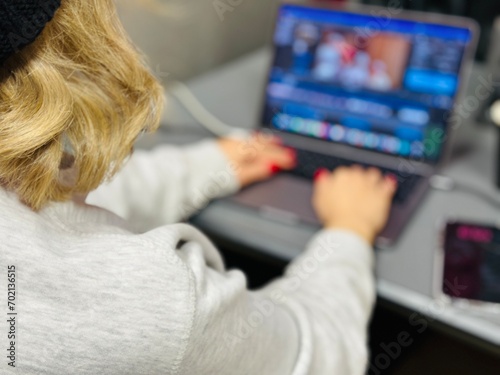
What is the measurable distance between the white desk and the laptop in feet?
0.10

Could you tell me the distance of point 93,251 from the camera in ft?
1.40

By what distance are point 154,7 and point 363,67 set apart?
0.45 meters

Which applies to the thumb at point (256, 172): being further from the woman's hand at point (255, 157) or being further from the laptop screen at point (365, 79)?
the laptop screen at point (365, 79)

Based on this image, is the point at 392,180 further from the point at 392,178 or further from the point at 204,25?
the point at 204,25

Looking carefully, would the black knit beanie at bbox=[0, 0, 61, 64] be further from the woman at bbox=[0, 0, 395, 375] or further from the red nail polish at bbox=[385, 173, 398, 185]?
the red nail polish at bbox=[385, 173, 398, 185]

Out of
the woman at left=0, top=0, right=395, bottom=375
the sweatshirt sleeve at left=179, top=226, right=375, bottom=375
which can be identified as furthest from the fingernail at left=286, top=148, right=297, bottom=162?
the woman at left=0, top=0, right=395, bottom=375

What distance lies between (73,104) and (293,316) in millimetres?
326

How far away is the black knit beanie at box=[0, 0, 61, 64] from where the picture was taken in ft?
1.19

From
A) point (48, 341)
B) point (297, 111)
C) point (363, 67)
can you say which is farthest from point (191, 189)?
point (48, 341)

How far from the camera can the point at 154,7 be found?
114 cm

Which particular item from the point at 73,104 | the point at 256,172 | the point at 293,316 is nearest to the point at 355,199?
the point at 256,172

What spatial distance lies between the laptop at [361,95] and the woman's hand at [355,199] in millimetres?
20

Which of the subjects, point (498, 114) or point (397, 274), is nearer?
point (397, 274)

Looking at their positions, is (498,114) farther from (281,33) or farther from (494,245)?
(281,33)
